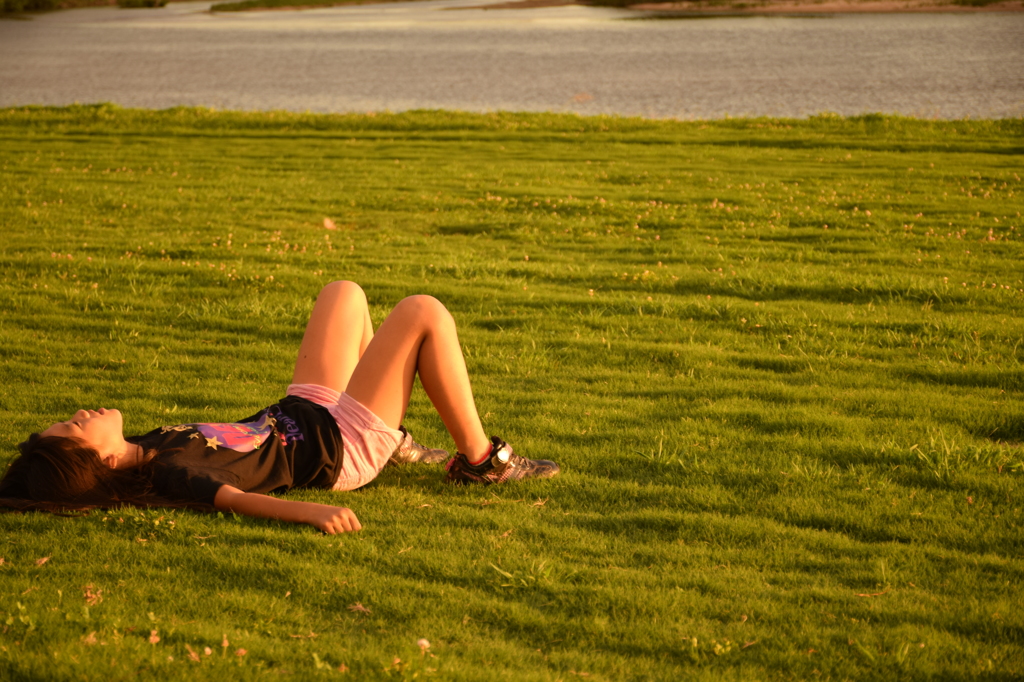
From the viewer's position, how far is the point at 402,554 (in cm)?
471


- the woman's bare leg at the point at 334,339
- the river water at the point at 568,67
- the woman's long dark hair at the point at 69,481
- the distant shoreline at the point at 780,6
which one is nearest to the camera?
the woman's long dark hair at the point at 69,481

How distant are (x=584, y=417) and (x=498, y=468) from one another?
4.84 feet

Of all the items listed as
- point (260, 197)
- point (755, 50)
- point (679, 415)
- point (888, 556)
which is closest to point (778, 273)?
point (679, 415)

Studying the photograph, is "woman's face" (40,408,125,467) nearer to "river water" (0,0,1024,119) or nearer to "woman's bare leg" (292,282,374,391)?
"woman's bare leg" (292,282,374,391)

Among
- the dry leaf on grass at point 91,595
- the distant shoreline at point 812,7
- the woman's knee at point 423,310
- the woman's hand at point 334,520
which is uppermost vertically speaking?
the distant shoreline at point 812,7

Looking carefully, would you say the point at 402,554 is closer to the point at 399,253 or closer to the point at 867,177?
the point at 399,253

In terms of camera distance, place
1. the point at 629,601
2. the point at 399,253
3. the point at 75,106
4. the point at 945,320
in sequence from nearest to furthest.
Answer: the point at 629,601 → the point at 945,320 → the point at 399,253 → the point at 75,106

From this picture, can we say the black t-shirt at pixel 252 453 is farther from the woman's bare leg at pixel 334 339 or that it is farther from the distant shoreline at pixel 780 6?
the distant shoreline at pixel 780 6

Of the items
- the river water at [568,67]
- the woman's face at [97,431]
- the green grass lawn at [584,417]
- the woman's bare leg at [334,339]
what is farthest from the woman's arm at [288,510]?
the river water at [568,67]

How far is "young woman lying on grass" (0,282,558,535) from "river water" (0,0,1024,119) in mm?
23885

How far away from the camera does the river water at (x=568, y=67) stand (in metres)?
31.5

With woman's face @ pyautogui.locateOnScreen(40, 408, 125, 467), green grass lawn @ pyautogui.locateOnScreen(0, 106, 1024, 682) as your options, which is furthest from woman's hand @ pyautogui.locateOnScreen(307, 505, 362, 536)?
woman's face @ pyautogui.locateOnScreen(40, 408, 125, 467)

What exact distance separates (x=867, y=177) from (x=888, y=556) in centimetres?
1362

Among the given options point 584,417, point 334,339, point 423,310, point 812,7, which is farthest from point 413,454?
point 812,7
